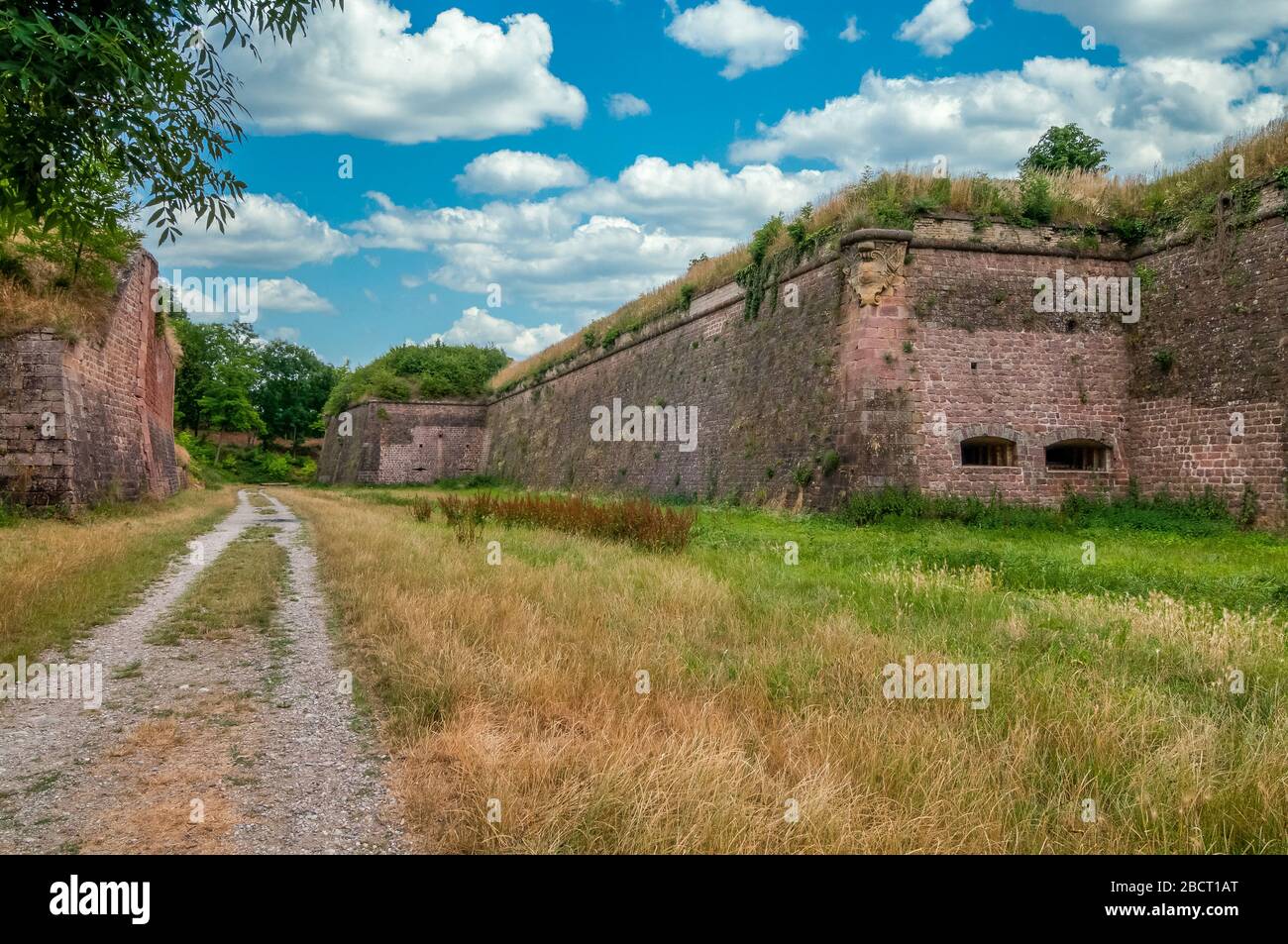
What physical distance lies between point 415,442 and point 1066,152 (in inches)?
1415

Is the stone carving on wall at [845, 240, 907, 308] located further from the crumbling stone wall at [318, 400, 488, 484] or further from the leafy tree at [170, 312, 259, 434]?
the leafy tree at [170, 312, 259, 434]

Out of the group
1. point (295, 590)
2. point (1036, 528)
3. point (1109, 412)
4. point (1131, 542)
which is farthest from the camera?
point (1109, 412)

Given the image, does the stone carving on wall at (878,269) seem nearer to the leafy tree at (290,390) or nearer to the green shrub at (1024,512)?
the green shrub at (1024,512)

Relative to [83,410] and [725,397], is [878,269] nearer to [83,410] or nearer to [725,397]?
[725,397]

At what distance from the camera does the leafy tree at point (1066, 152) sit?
3497cm

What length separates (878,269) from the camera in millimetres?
16094

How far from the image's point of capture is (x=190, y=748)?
405 cm

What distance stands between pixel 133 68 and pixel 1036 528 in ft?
48.6

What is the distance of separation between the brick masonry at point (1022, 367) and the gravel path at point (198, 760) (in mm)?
12584

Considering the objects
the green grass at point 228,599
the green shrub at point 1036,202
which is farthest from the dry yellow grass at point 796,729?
the green shrub at point 1036,202
